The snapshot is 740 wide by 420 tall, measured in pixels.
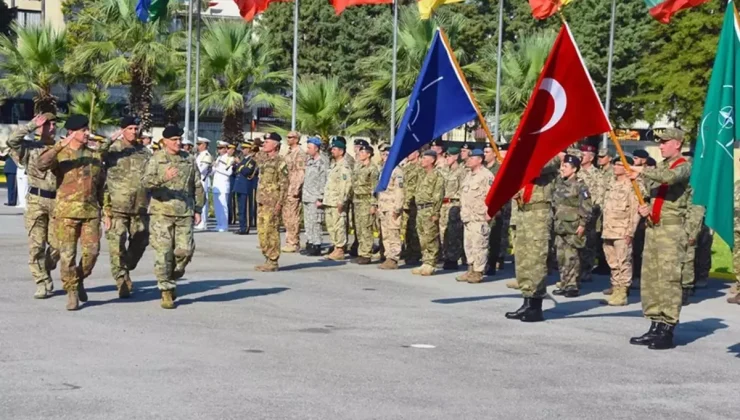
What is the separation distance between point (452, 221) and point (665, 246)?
721 centimetres

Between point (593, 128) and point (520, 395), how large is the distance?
392 centimetres

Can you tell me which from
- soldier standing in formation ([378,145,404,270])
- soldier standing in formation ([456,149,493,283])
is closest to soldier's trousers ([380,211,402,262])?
soldier standing in formation ([378,145,404,270])

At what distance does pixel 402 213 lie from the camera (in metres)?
19.2

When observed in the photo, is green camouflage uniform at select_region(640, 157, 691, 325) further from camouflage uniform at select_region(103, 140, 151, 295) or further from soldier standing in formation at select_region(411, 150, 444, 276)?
soldier standing in formation at select_region(411, 150, 444, 276)

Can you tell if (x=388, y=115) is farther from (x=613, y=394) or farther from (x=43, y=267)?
(x=613, y=394)

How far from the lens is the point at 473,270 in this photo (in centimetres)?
1705

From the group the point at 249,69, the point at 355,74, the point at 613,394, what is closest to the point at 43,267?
the point at 613,394

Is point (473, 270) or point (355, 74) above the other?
point (355, 74)

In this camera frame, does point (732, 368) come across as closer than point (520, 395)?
No

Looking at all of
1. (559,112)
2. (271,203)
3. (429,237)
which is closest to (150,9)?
(271,203)

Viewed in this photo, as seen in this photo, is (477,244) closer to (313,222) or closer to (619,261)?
(619,261)

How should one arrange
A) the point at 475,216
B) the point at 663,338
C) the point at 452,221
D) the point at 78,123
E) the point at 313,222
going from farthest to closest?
the point at 313,222 → the point at 452,221 → the point at 475,216 → the point at 78,123 → the point at 663,338

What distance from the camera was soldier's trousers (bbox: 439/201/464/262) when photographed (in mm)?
18672

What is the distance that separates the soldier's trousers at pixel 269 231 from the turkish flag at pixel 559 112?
217 inches
